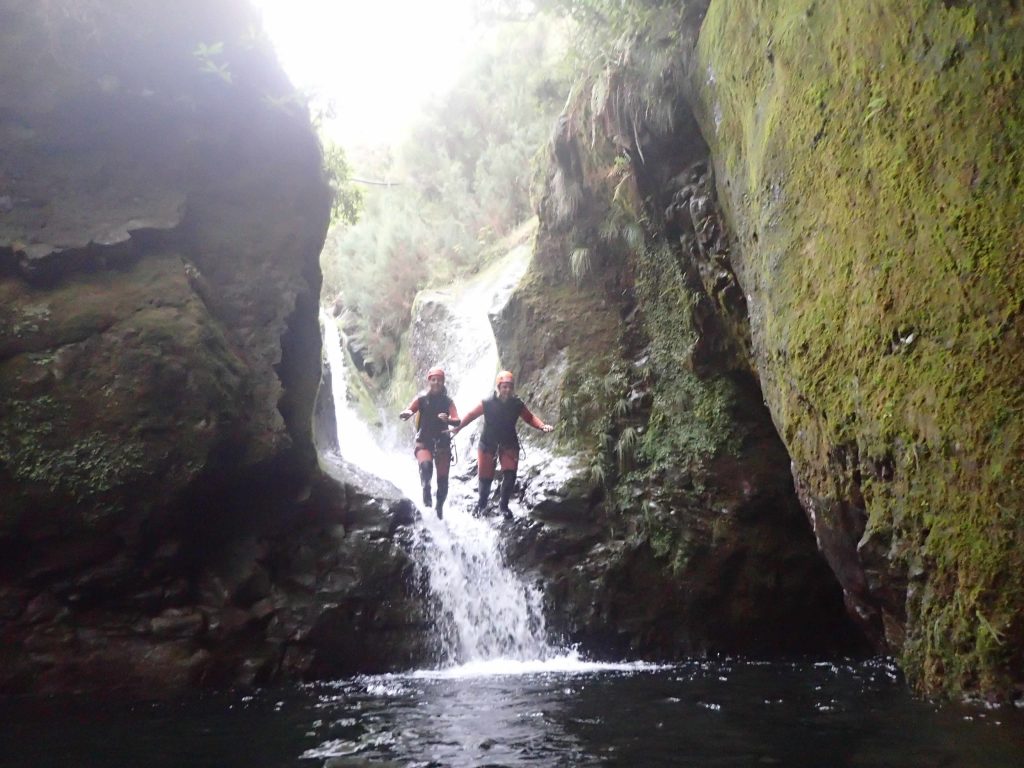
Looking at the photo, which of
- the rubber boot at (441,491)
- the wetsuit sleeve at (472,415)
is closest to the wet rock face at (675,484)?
the rubber boot at (441,491)

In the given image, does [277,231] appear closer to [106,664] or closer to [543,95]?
[106,664]

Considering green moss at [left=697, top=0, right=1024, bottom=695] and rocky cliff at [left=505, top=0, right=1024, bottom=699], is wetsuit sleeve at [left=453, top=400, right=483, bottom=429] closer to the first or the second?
rocky cliff at [left=505, top=0, right=1024, bottom=699]

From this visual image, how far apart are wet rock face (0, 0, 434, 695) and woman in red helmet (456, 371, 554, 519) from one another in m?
1.41

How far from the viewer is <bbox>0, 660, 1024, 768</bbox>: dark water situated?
4484 mm

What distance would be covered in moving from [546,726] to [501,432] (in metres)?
4.66

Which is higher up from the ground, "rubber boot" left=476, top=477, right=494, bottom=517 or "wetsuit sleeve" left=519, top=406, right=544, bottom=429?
"wetsuit sleeve" left=519, top=406, right=544, bottom=429

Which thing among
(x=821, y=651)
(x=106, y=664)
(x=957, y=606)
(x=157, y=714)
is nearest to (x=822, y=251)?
(x=957, y=606)

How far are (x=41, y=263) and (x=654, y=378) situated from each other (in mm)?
7759

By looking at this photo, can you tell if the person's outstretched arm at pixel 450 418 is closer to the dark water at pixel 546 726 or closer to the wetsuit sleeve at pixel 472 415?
the wetsuit sleeve at pixel 472 415

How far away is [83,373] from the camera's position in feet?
26.5

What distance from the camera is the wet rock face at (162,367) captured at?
790 centimetres

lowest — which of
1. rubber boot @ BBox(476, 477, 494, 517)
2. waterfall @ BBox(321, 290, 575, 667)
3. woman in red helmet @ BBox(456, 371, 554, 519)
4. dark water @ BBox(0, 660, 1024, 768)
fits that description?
dark water @ BBox(0, 660, 1024, 768)

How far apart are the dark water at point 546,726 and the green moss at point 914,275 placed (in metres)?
0.81

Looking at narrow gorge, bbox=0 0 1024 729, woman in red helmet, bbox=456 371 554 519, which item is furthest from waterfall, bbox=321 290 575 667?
woman in red helmet, bbox=456 371 554 519
